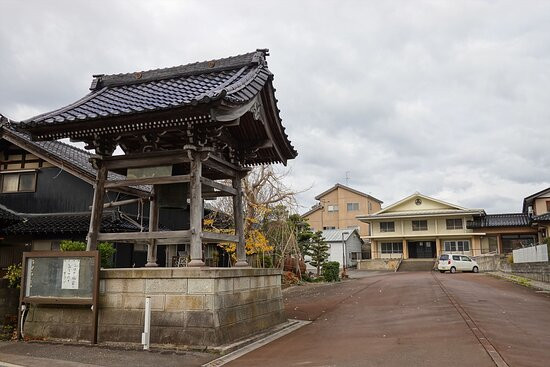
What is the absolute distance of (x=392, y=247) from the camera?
5288 cm

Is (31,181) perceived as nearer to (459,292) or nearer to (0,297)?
(0,297)

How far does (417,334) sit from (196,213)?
5.33 metres

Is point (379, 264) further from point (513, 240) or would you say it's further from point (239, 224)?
point (239, 224)

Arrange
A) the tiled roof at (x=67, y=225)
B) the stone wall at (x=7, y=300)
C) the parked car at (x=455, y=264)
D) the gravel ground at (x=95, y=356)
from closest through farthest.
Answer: the gravel ground at (x=95, y=356) → the stone wall at (x=7, y=300) → the tiled roof at (x=67, y=225) → the parked car at (x=455, y=264)

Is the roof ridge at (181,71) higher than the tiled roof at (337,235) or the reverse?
higher

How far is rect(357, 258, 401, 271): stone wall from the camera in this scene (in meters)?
47.7

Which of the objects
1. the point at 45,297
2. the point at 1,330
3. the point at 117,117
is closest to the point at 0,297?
the point at 1,330

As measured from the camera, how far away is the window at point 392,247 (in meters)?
52.5

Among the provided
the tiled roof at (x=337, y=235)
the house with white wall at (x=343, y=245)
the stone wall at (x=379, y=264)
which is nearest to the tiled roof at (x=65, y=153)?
the house with white wall at (x=343, y=245)

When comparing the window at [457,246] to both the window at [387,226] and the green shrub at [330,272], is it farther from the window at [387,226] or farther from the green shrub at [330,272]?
the green shrub at [330,272]

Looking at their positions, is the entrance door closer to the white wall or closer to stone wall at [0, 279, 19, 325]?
the white wall

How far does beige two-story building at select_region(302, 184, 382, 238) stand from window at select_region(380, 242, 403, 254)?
8.11 meters

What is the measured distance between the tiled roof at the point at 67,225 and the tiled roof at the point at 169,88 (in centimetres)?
697

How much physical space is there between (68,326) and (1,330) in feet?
8.17
